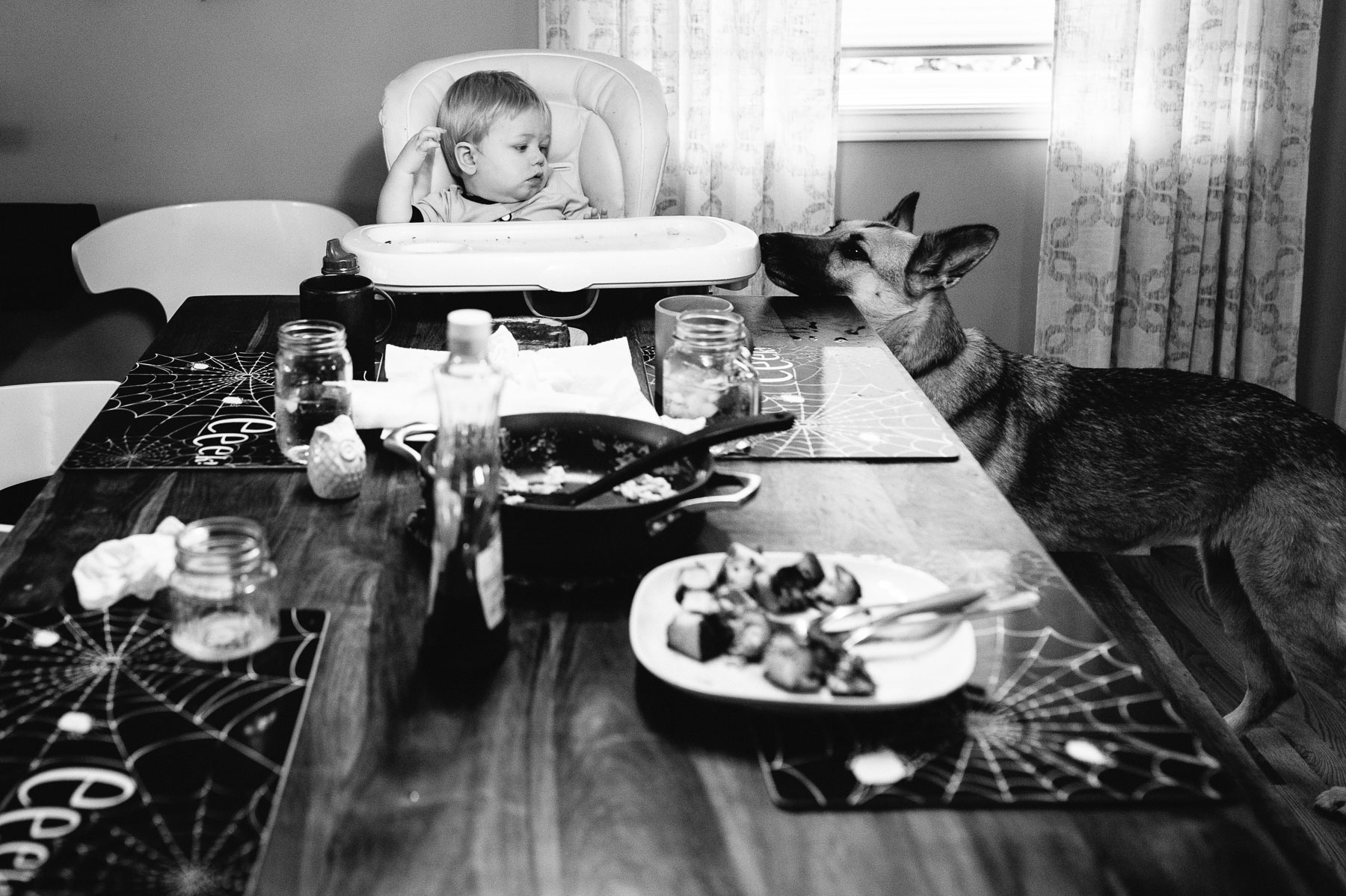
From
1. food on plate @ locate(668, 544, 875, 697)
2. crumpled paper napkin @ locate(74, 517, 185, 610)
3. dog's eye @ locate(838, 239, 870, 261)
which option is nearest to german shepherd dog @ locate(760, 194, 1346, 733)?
dog's eye @ locate(838, 239, 870, 261)

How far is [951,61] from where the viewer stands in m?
3.13

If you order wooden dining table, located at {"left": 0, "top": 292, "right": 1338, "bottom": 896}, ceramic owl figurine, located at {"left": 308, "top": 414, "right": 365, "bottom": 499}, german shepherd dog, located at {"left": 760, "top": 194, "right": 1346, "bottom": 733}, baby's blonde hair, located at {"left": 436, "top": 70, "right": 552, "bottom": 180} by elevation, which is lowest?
german shepherd dog, located at {"left": 760, "top": 194, "right": 1346, "bottom": 733}

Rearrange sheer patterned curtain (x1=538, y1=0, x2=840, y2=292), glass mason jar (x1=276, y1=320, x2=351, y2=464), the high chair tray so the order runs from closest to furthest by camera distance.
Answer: glass mason jar (x1=276, y1=320, x2=351, y2=464) < the high chair tray < sheer patterned curtain (x1=538, y1=0, x2=840, y2=292)

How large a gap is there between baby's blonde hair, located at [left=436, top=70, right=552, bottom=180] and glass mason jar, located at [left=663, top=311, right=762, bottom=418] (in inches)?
50.0

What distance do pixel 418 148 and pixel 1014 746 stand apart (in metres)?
1.95

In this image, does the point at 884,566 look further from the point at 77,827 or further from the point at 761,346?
the point at 761,346

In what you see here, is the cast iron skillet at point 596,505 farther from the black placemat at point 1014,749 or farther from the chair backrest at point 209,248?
the chair backrest at point 209,248

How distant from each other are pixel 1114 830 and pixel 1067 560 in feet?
7.72

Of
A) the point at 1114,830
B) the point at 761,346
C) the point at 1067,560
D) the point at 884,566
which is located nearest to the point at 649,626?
the point at 884,566

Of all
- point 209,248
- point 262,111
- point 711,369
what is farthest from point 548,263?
point 262,111

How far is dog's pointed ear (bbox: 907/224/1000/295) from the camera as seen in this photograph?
6.59 ft

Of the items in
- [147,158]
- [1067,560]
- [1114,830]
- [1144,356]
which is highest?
[147,158]

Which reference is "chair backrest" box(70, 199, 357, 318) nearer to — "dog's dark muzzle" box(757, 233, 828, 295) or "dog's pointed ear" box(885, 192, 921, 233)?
"dog's dark muzzle" box(757, 233, 828, 295)

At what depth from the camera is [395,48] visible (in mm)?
2986
